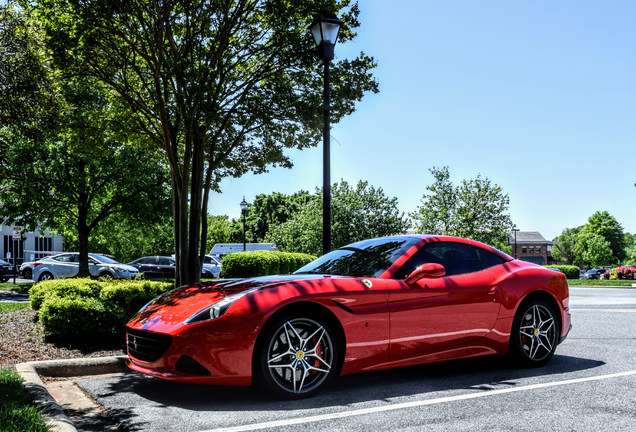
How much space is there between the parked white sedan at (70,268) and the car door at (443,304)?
20892mm

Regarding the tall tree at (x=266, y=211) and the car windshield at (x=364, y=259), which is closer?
the car windshield at (x=364, y=259)

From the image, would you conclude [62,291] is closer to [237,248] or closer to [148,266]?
[148,266]

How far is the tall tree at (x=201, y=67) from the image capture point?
9.38 m

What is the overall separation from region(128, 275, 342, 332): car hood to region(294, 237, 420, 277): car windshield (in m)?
0.45

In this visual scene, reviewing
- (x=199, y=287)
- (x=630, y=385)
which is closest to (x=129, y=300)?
(x=199, y=287)

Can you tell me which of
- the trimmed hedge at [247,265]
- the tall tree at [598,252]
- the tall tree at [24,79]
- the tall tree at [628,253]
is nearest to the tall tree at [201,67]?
the tall tree at [24,79]

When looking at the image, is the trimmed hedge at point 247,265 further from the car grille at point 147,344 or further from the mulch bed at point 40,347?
the car grille at point 147,344

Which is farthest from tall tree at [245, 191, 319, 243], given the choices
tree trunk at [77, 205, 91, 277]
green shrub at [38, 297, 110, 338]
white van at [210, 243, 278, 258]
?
green shrub at [38, 297, 110, 338]

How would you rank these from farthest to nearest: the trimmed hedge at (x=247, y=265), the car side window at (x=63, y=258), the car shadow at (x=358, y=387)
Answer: the car side window at (x=63, y=258)
the trimmed hedge at (x=247, y=265)
the car shadow at (x=358, y=387)

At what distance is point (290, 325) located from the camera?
454 centimetres

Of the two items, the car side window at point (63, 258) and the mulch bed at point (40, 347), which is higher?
the car side window at point (63, 258)

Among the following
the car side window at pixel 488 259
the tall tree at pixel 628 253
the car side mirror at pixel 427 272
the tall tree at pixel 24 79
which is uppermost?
the tall tree at pixel 24 79

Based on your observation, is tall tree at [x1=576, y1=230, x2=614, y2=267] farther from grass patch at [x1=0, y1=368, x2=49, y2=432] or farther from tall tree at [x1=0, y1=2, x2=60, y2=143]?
grass patch at [x1=0, y1=368, x2=49, y2=432]

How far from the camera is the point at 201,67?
9938 millimetres
